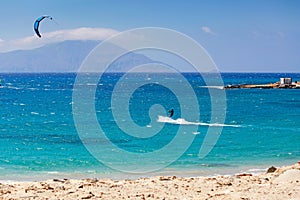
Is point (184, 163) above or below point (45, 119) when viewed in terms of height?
below

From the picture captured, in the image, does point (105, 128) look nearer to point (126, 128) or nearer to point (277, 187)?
point (126, 128)

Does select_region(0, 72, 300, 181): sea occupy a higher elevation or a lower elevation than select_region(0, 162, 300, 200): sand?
higher

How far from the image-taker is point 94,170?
72.8 ft

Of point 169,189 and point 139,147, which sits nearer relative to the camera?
point 169,189

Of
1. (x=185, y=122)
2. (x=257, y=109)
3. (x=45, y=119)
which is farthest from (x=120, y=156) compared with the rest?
(x=257, y=109)

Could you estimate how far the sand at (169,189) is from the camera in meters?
10.6

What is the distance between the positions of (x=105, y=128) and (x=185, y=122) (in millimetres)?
8462

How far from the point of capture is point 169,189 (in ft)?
38.1

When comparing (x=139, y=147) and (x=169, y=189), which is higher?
(x=139, y=147)

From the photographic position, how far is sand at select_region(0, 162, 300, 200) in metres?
10.6

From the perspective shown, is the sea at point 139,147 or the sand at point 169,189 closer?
the sand at point 169,189

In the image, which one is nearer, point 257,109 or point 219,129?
point 219,129

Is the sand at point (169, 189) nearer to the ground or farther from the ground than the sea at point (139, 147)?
nearer to the ground

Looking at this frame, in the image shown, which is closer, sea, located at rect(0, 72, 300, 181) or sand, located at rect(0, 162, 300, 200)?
sand, located at rect(0, 162, 300, 200)
